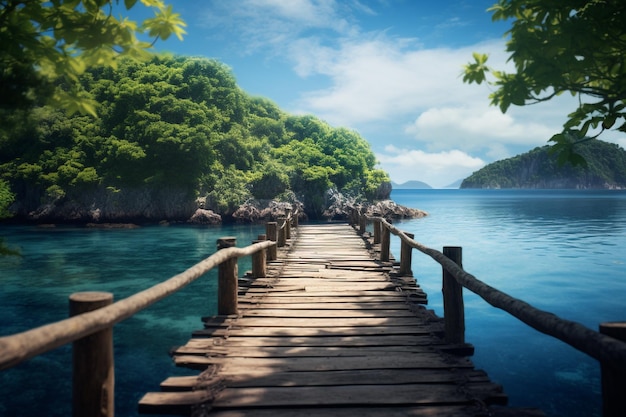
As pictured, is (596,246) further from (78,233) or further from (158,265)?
(78,233)

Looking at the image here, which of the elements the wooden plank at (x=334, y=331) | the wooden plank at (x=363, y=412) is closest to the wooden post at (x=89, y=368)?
the wooden plank at (x=363, y=412)

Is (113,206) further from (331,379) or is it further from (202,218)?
(331,379)

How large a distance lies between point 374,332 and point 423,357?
3.23 feet

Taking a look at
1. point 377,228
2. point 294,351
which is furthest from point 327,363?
point 377,228

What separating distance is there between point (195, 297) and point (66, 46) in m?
12.5

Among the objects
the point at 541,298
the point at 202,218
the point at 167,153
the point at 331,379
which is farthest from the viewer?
the point at 202,218

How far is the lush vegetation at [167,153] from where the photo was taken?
40.4 meters

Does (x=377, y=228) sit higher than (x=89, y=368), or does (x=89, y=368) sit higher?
(x=377, y=228)

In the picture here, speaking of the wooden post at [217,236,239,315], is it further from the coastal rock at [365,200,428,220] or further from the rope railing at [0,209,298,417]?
the coastal rock at [365,200,428,220]

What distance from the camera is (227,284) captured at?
5691mm

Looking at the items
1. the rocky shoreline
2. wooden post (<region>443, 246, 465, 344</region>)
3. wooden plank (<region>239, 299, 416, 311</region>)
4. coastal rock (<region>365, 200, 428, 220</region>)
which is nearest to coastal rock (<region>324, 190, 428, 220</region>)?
coastal rock (<region>365, 200, 428, 220</region>)

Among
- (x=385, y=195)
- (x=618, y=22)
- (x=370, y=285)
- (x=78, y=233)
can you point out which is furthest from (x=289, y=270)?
(x=385, y=195)

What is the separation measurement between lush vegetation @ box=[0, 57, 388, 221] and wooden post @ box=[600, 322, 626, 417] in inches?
1623

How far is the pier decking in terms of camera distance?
3.30m
